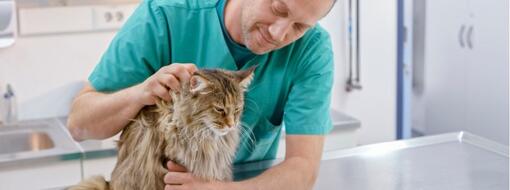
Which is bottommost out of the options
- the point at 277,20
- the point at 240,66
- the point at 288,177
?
the point at 288,177

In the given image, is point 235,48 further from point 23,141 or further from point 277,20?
point 23,141

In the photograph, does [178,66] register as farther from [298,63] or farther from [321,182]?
[321,182]

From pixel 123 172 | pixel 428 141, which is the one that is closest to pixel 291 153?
pixel 123 172

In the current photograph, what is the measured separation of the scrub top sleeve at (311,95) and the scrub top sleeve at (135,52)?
1.05 ft

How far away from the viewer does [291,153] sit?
5.30ft

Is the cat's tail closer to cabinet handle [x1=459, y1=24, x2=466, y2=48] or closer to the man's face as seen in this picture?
the man's face

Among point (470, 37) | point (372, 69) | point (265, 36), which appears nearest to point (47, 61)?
point (372, 69)

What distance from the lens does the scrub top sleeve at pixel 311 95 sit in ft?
5.22

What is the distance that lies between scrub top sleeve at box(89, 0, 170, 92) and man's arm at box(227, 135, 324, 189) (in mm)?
335

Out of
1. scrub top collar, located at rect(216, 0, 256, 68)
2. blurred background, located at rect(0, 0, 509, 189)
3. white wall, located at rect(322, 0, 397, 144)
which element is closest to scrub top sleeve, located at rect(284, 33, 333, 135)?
scrub top collar, located at rect(216, 0, 256, 68)

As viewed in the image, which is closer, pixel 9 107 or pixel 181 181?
pixel 181 181

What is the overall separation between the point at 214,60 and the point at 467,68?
8.52 ft

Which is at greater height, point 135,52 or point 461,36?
point 135,52

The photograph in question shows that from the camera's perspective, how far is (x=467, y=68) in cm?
387
